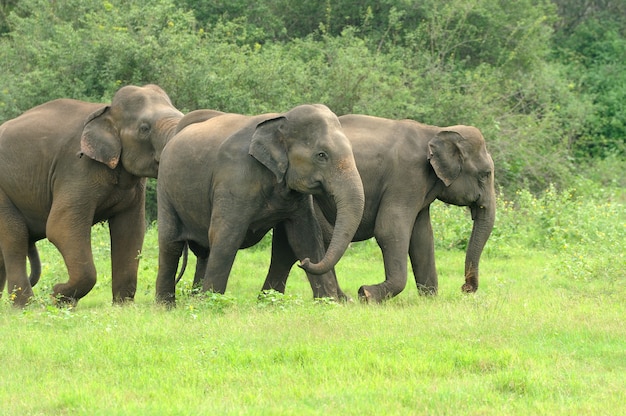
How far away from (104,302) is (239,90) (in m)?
6.52

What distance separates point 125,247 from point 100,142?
1.14 metres

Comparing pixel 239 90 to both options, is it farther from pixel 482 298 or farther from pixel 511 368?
pixel 511 368

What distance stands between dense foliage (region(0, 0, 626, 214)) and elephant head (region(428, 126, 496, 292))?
6949mm

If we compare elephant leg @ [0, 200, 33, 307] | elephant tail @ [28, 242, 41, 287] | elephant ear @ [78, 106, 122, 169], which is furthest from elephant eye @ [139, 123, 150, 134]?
elephant tail @ [28, 242, 41, 287]

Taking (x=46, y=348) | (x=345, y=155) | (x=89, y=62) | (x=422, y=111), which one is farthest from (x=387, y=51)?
(x=46, y=348)

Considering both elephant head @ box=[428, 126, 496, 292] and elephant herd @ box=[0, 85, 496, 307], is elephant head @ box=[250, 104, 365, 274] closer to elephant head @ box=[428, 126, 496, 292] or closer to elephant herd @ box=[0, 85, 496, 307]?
elephant herd @ box=[0, 85, 496, 307]

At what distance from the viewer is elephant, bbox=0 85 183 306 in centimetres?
1013

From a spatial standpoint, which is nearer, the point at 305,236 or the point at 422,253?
the point at 305,236

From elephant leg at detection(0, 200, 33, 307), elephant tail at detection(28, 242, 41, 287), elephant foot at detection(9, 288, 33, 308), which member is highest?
elephant leg at detection(0, 200, 33, 307)

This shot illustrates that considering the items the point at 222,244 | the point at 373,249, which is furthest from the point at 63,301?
the point at 373,249

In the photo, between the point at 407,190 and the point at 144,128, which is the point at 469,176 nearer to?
the point at 407,190

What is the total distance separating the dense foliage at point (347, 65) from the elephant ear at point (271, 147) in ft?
25.6

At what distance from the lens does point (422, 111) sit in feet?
61.4

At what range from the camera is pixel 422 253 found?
34.6ft
